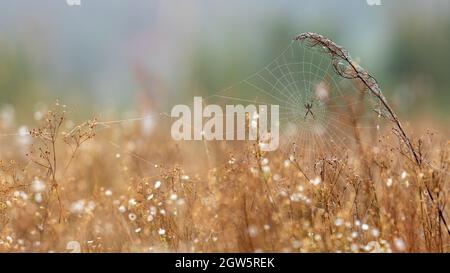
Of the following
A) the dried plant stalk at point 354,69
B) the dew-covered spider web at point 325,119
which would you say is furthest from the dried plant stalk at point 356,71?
the dew-covered spider web at point 325,119

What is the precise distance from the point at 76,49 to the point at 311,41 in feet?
19.5

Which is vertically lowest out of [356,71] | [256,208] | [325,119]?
[256,208]

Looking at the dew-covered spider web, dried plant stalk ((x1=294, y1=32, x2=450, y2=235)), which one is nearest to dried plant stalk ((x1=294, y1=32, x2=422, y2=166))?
dried plant stalk ((x1=294, y1=32, x2=450, y2=235))

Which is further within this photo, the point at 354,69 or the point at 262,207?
the point at 262,207

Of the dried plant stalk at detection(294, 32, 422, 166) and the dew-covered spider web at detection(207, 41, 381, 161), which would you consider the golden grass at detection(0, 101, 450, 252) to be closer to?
the dried plant stalk at detection(294, 32, 422, 166)

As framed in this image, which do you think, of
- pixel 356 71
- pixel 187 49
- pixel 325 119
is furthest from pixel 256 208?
pixel 187 49

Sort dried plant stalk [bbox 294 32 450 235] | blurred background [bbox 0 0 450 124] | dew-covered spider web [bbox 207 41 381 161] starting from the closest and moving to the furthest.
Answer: dried plant stalk [bbox 294 32 450 235] < dew-covered spider web [bbox 207 41 381 161] < blurred background [bbox 0 0 450 124]

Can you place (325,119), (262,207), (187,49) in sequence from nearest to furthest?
1. (262,207)
2. (325,119)
3. (187,49)

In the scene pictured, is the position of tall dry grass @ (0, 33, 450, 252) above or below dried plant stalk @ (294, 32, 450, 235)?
below


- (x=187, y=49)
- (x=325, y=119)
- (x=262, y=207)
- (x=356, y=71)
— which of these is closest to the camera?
(x=356, y=71)

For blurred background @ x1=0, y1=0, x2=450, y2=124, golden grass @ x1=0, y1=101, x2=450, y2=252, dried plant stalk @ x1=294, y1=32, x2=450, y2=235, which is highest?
blurred background @ x1=0, y1=0, x2=450, y2=124

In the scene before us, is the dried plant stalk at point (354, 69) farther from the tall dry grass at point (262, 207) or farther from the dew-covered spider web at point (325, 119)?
the dew-covered spider web at point (325, 119)

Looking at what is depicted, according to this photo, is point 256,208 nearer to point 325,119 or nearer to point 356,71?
point 356,71
